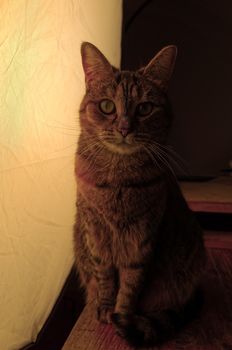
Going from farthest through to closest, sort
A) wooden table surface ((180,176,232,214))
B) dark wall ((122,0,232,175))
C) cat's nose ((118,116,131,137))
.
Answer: dark wall ((122,0,232,175)) → wooden table surface ((180,176,232,214)) → cat's nose ((118,116,131,137))

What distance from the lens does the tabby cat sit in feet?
2.53

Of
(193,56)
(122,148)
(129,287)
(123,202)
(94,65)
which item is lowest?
(129,287)

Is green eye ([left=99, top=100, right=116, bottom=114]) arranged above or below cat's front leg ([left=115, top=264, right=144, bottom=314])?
above

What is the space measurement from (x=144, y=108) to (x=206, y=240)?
0.82m

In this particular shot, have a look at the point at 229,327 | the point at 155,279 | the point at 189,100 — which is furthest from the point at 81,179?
the point at 189,100

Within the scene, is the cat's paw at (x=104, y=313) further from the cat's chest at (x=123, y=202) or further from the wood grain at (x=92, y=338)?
the cat's chest at (x=123, y=202)

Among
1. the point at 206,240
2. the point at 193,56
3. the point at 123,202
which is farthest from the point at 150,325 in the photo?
the point at 193,56

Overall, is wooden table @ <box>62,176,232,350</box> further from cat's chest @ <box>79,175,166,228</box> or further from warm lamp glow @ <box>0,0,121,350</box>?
cat's chest @ <box>79,175,166,228</box>

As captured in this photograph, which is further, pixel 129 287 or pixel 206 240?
pixel 206 240

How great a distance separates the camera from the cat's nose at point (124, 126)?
73cm

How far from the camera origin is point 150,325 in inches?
31.3

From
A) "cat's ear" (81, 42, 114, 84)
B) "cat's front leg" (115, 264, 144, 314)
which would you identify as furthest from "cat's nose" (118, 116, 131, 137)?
"cat's front leg" (115, 264, 144, 314)

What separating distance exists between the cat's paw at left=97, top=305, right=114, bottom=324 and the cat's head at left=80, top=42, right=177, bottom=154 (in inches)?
15.3

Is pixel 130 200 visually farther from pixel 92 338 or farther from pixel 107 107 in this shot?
pixel 92 338
